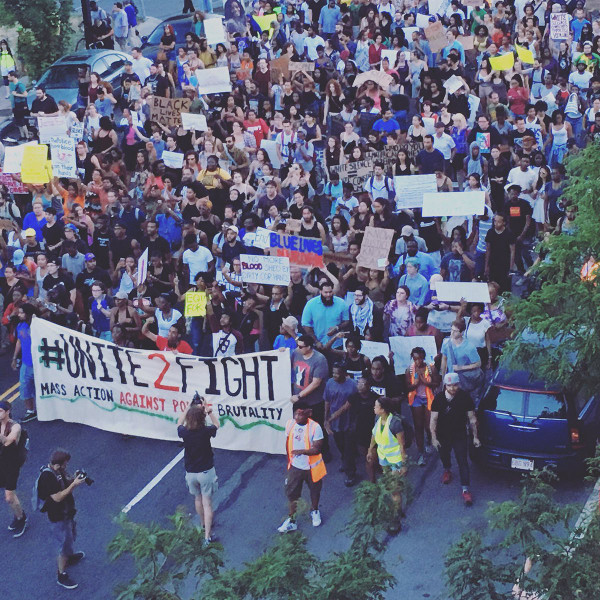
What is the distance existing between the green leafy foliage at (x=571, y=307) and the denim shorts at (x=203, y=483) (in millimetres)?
3175

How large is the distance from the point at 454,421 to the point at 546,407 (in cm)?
100

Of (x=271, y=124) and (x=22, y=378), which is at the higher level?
(x=271, y=124)

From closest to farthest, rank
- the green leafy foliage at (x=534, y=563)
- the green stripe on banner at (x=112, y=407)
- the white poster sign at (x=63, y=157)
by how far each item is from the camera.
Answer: the green leafy foliage at (x=534, y=563), the green stripe on banner at (x=112, y=407), the white poster sign at (x=63, y=157)

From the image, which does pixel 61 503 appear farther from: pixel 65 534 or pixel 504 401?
pixel 504 401

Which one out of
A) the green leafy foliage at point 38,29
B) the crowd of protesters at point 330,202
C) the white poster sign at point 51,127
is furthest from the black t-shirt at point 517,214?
the green leafy foliage at point 38,29

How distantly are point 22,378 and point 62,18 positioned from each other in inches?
658

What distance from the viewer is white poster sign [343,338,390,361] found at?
14.3 m

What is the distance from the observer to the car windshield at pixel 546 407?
1302 cm

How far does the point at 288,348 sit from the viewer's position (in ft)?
46.8

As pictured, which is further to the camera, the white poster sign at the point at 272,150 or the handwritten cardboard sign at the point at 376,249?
the white poster sign at the point at 272,150

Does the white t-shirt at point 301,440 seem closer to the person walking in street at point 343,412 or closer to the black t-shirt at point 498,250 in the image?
the person walking in street at point 343,412

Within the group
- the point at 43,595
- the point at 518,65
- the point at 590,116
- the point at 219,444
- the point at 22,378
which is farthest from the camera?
the point at 518,65

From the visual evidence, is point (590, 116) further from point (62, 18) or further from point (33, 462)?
point (62, 18)

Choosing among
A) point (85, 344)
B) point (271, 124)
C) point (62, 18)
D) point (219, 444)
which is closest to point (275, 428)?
point (219, 444)
